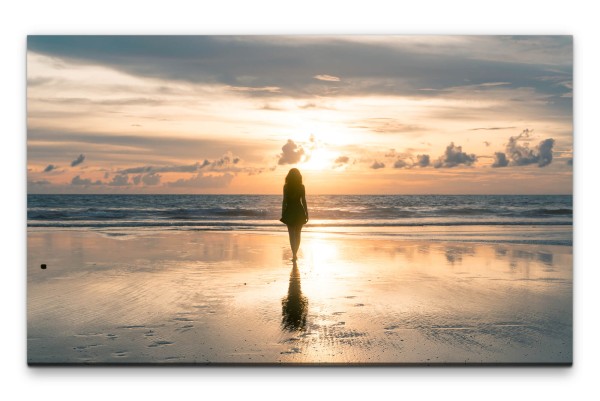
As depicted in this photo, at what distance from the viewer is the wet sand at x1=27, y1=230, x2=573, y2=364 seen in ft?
20.4

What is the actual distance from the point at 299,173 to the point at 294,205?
3.37 feet

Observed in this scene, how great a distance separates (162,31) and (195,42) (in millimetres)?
366

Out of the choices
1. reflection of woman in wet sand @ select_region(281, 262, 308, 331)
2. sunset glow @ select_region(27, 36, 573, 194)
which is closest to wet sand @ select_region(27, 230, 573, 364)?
reflection of woman in wet sand @ select_region(281, 262, 308, 331)

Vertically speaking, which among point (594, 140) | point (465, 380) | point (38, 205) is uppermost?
point (594, 140)

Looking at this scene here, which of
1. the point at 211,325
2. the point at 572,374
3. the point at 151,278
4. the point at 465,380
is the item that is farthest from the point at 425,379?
the point at 151,278

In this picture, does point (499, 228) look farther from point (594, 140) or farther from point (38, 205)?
point (38, 205)

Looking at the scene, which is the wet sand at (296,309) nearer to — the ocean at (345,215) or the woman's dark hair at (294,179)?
the ocean at (345,215)

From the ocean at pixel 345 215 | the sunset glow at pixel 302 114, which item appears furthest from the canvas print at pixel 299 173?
the ocean at pixel 345 215

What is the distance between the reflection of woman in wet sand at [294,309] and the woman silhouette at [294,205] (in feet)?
4.38

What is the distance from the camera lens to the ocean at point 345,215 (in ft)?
28.9

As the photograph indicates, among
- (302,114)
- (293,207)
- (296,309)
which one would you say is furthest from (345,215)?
(296,309)

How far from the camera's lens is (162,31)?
6.91 meters

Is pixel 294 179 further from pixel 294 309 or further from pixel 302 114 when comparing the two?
pixel 294 309

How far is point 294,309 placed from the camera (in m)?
6.93
